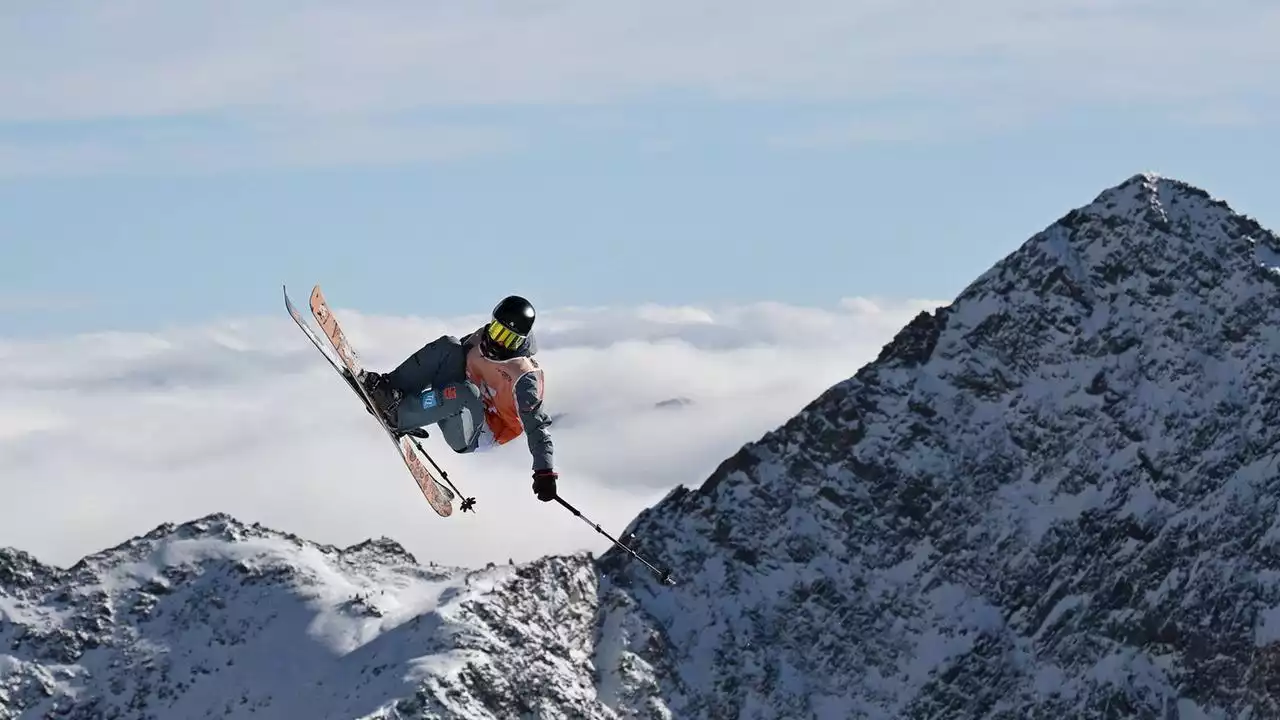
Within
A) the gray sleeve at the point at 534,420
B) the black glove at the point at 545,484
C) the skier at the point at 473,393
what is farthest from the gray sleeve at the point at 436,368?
the black glove at the point at 545,484

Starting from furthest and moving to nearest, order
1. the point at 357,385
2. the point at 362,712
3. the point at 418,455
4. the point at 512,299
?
the point at 362,712, the point at 418,455, the point at 357,385, the point at 512,299

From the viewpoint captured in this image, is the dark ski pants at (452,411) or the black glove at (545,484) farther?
the dark ski pants at (452,411)

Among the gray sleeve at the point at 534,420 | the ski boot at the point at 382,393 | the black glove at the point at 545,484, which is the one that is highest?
the ski boot at the point at 382,393

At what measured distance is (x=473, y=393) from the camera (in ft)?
136

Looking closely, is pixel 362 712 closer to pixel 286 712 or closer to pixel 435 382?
pixel 286 712

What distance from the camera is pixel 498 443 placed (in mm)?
41719

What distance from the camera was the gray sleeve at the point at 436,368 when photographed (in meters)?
41.8

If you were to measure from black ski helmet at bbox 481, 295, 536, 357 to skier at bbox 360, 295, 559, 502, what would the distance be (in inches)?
0.8

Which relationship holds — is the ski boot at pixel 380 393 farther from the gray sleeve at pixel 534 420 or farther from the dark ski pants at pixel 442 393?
the gray sleeve at pixel 534 420

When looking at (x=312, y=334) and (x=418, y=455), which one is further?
(x=418, y=455)

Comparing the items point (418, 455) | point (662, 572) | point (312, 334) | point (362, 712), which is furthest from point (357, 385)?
point (362, 712)

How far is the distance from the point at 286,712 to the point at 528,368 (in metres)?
165

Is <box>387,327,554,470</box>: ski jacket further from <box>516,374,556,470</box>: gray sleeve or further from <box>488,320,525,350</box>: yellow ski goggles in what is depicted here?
<box>488,320,525,350</box>: yellow ski goggles

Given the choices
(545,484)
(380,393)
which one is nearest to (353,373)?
(380,393)
